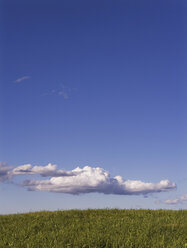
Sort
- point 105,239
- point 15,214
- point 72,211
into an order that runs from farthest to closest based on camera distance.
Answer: point 15,214
point 72,211
point 105,239

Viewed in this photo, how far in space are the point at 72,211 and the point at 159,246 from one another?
813 cm

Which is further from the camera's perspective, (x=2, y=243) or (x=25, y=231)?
(x=25, y=231)

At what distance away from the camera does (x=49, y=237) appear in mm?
9641

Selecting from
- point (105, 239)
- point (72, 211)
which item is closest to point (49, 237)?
point (105, 239)

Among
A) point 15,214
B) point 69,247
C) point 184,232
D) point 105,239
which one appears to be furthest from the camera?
point 15,214

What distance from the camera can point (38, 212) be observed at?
1742 centimetres

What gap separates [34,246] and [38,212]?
884 cm

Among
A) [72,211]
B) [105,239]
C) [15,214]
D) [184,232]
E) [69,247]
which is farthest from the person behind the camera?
[15,214]

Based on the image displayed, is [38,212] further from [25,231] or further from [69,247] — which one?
[69,247]

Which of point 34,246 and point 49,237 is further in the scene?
point 49,237

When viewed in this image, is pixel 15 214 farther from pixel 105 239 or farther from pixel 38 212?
pixel 105 239

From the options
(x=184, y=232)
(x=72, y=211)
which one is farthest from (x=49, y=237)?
(x=72, y=211)

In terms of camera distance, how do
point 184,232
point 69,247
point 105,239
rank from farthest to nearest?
point 184,232
point 105,239
point 69,247

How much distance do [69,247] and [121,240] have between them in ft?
5.05
